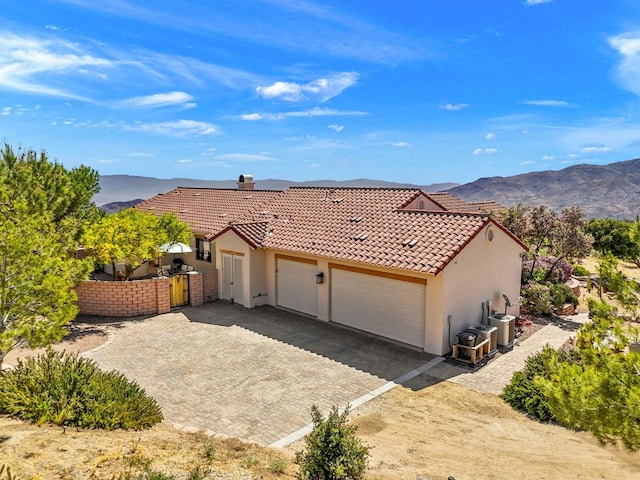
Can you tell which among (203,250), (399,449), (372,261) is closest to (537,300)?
(372,261)

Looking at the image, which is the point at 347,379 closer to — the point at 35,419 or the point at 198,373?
the point at 198,373

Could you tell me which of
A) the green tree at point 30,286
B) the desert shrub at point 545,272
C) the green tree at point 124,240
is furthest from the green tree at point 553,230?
the green tree at point 30,286

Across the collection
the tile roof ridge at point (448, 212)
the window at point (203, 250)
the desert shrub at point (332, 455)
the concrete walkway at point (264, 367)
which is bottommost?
the concrete walkway at point (264, 367)

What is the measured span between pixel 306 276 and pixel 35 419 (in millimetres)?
12365

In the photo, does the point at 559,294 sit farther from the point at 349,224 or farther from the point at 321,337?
the point at 321,337

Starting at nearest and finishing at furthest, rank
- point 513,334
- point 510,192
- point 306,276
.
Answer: point 513,334, point 306,276, point 510,192

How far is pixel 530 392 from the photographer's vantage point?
11844 mm

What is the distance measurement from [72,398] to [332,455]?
532cm

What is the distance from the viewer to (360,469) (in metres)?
7.55

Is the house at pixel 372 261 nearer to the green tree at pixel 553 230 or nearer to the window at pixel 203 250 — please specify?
the window at pixel 203 250

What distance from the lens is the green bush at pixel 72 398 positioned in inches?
335

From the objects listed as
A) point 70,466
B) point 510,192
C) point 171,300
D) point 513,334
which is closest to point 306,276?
point 171,300

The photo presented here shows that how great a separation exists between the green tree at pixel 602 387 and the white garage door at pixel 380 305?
363 inches

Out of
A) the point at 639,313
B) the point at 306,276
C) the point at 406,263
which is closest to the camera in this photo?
the point at 639,313
